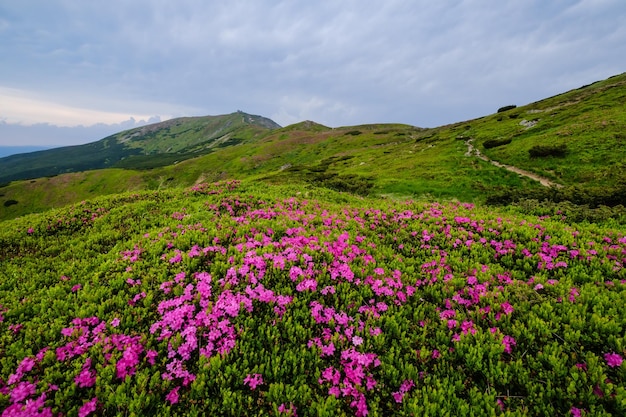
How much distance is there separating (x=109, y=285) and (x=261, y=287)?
4.34 meters

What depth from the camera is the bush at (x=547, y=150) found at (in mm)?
32875

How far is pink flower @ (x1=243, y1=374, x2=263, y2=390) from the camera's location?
506 cm

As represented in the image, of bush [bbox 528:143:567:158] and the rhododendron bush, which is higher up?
bush [bbox 528:143:567:158]

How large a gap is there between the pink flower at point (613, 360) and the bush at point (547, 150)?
37130 mm

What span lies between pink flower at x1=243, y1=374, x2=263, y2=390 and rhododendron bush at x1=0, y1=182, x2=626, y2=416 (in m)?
0.03

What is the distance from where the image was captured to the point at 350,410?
16.2 ft

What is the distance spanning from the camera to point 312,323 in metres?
6.55

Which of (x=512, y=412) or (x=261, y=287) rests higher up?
(x=261, y=287)

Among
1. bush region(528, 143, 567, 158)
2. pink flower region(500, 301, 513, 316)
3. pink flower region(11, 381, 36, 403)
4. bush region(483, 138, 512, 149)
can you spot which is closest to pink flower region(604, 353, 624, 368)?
pink flower region(500, 301, 513, 316)

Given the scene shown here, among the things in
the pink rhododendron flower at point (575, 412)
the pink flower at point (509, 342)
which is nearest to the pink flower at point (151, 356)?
the pink flower at point (509, 342)

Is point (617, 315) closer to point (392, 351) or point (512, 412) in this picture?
point (512, 412)

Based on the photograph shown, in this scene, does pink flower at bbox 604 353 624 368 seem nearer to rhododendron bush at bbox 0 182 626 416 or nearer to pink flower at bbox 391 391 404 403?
rhododendron bush at bbox 0 182 626 416

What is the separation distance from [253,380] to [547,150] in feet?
140

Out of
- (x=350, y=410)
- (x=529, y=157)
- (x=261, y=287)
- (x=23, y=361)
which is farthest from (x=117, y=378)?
(x=529, y=157)
